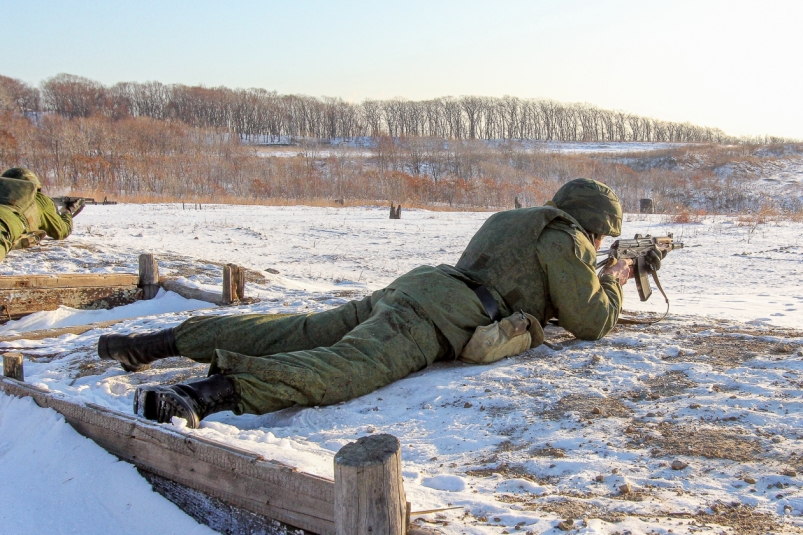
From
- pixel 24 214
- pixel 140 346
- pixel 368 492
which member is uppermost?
pixel 24 214

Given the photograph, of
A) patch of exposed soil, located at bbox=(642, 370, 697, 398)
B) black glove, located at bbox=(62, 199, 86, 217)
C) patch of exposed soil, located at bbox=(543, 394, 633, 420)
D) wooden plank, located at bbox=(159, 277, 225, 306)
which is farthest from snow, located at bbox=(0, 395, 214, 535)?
black glove, located at bbox=(62, 199, 86, 217)

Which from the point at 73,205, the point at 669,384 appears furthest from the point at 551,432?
the point at 73,205

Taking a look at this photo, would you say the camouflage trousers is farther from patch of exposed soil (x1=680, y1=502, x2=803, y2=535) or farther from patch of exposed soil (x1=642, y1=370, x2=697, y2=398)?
patch of exposed soil (x1=680, y1=502, x2=803, y2=535)

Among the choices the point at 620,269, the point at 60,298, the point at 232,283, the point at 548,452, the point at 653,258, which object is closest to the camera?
the point at 548,452

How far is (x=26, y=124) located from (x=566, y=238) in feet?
169

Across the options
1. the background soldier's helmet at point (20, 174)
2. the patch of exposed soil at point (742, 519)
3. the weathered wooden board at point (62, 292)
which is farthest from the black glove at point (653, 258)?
the background soldier's helmet at point (20, 174)

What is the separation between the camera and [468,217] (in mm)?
18828

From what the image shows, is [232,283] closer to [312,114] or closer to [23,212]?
[23,212]

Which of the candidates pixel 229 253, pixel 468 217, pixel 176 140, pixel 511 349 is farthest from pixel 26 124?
pixel 511 349

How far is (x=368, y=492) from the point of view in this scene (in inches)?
63.6

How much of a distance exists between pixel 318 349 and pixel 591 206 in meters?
1.90

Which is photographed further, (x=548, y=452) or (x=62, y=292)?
(x=62, y=292)

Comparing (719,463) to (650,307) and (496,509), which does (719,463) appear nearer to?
(496,509)

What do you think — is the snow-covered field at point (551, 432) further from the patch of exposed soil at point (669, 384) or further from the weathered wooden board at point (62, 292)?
the weathered wooden board at point (62, 292)
